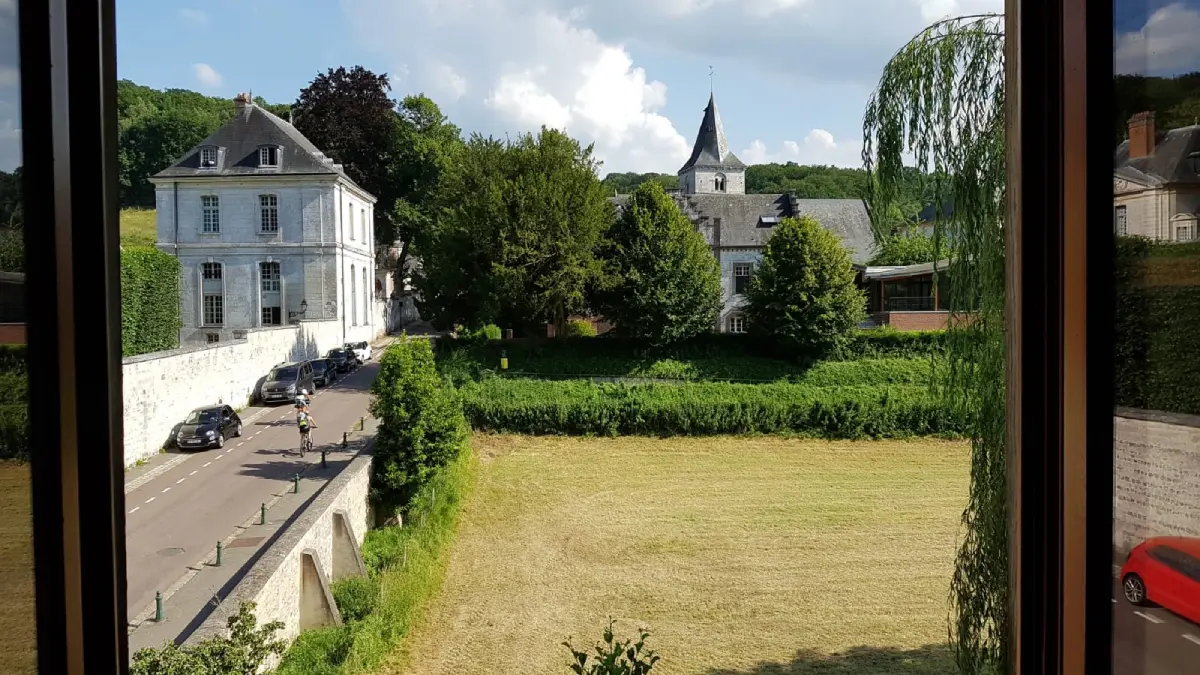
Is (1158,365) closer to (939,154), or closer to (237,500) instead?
(939,154)

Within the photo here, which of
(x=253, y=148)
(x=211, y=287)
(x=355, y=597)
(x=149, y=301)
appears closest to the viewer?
(x=355, y=597)

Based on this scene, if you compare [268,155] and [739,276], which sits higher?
[268,155]

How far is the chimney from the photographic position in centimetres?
118

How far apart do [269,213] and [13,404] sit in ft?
76.2

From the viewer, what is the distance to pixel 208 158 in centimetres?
2136

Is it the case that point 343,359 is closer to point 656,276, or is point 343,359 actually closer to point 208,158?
point 208,158

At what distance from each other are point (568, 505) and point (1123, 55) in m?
11.4

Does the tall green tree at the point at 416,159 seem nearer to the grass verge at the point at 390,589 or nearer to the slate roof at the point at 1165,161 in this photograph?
the grass verge at the point at 390,589

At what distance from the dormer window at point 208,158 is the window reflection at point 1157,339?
76.5 ft

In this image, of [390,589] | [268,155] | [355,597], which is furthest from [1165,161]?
[268,155]

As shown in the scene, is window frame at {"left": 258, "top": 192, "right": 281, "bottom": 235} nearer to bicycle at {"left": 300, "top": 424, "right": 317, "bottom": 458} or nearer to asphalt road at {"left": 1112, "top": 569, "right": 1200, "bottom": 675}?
bicycle at {"left": 300, "top": 424, "right": 317, "bottom": 458}

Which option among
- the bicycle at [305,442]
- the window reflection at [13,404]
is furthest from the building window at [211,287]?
the window reflection at [13,404]

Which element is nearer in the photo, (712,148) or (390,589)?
(390,589)

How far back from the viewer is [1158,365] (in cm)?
117
